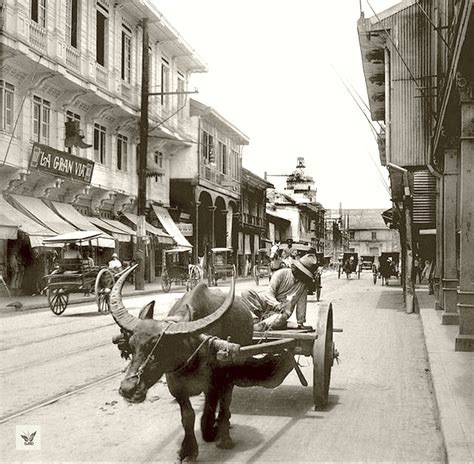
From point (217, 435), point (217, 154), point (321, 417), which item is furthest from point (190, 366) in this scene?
point (217, 154)

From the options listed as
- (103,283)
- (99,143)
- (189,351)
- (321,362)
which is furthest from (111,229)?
(189,351)

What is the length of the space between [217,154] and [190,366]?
37.7 m

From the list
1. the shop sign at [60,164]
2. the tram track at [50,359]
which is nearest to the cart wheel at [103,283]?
the tram track at [50,359]

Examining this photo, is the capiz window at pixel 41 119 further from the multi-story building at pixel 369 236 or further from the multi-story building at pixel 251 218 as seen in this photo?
the multi-story building at pixel 369 236

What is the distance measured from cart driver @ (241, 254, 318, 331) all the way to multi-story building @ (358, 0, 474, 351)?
11.6 ft

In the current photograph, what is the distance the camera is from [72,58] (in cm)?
2362

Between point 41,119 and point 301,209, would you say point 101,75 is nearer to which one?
point 41,119

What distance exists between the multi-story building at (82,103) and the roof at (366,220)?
83.6m

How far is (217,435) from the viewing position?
16.8ft

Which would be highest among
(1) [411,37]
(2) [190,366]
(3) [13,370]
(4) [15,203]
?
(1) [411,37]

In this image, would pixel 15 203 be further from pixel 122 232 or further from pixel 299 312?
pixel 299 312

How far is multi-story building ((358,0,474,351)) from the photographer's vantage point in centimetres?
977

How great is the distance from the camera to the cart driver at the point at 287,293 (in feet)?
22.5

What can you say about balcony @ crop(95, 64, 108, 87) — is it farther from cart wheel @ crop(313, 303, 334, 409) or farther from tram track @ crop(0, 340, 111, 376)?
cart wheel @ crop(313, 303, 334, 409)
